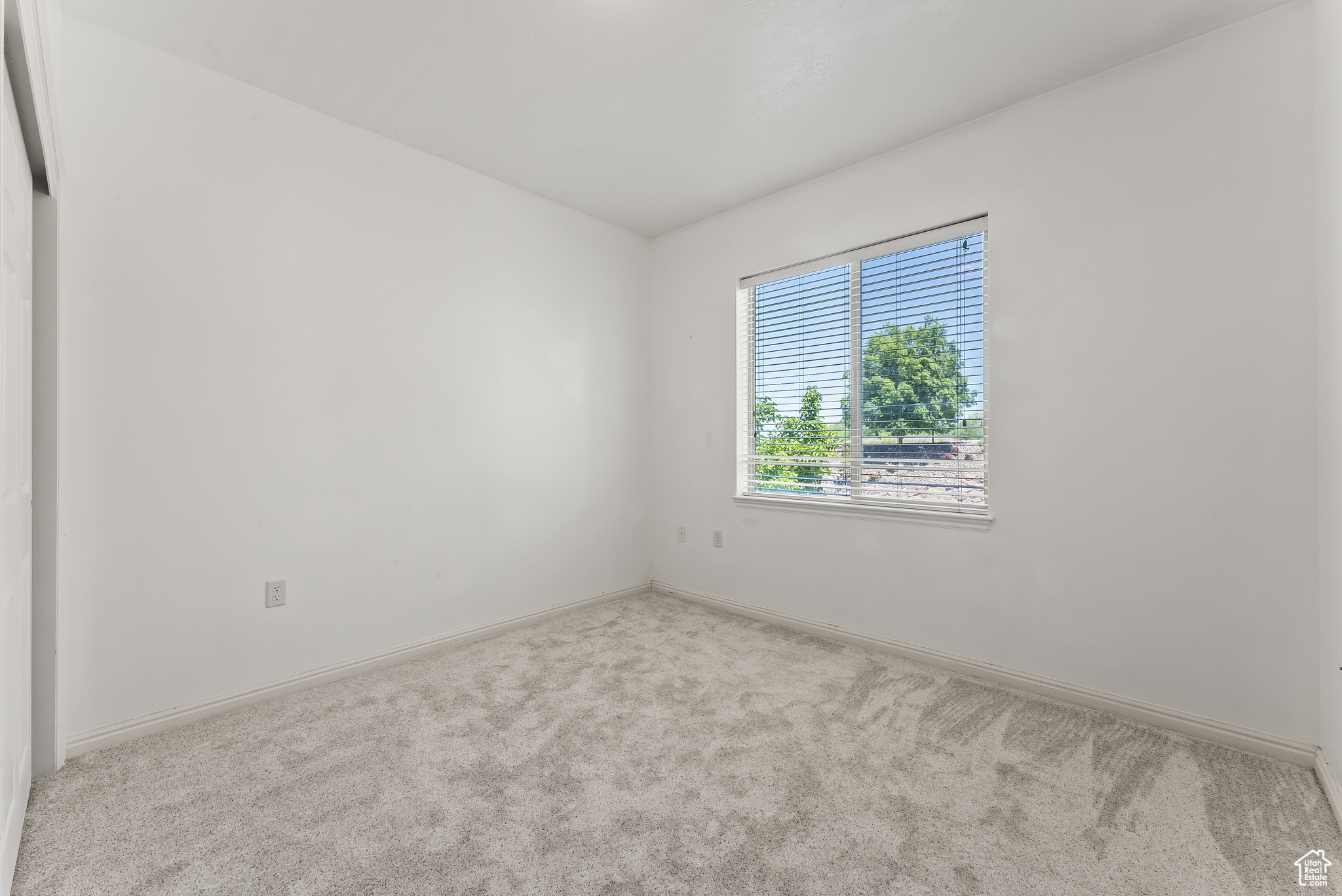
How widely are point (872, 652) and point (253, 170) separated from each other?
11.9 feet

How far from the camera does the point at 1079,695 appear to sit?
2.44 m

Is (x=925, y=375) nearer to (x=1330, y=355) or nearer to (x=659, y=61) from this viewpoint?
(x=1330, y=355)

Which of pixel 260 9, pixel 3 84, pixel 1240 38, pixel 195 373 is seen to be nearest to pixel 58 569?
pixel 195 373

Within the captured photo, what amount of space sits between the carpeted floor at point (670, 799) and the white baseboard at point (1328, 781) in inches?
1.3

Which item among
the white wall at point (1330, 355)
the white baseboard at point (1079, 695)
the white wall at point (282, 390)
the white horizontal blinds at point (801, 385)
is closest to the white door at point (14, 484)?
the white wall at point (282, 390)

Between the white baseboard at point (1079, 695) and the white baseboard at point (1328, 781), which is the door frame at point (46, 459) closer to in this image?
the white baseboard at point (1079, 695)

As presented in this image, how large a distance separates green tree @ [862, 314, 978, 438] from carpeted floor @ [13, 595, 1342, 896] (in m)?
1.25

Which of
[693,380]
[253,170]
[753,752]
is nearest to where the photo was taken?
[753,752]

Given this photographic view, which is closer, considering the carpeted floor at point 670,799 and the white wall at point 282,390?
the carpeted floor at point 670,799

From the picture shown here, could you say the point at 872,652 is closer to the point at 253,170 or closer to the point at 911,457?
the point at 911,457

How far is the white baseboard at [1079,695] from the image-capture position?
2.03 metres

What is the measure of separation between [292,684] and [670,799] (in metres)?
1.81

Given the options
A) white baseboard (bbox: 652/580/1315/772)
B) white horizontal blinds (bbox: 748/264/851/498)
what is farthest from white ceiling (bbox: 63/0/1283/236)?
white baseboard (bbox: 652/580/1315/772)

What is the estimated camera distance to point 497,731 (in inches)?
87.4
